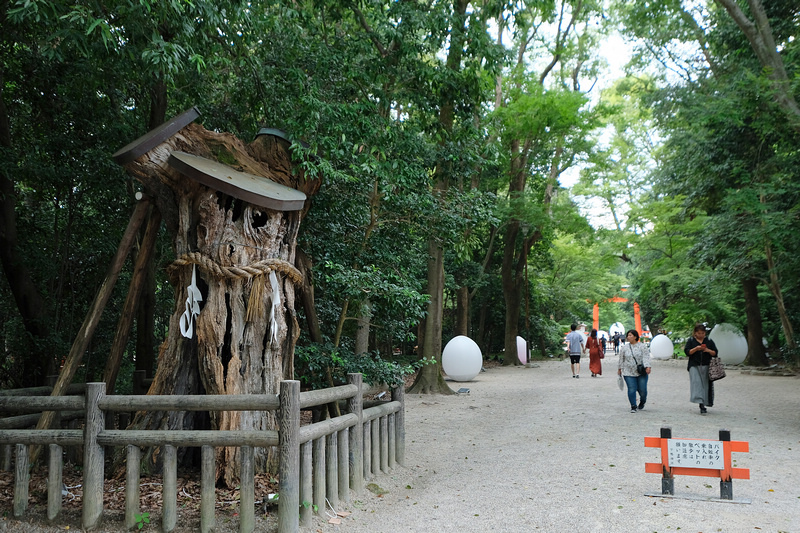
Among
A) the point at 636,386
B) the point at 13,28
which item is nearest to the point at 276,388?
the point at 13,28

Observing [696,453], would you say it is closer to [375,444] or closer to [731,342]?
[375,444]

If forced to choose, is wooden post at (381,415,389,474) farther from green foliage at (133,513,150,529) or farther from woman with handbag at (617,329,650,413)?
woman with handbag at (617,329,650,413)

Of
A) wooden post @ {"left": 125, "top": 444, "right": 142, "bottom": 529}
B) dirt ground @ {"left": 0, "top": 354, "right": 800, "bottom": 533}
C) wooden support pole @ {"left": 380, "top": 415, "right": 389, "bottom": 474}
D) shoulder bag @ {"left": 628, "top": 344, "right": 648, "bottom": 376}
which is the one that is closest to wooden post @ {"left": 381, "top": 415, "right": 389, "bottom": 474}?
wooden support pole @ {"left": 380, "top": 415, "right": 389, "bottom": 474}

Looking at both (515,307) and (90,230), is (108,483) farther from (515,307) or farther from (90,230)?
(515,307)

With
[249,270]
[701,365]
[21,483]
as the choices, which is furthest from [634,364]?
[21,483]

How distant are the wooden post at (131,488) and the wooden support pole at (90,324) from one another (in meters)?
1.62

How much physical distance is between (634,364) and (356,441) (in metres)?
6.92

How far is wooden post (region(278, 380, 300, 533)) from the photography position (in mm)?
4371

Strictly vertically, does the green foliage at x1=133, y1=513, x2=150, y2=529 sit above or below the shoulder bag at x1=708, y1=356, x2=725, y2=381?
below

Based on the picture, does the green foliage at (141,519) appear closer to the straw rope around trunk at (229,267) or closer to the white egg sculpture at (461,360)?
the straw rope around trunk at (229,267)

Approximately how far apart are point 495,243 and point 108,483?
2207 centimetres

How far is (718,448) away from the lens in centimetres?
562

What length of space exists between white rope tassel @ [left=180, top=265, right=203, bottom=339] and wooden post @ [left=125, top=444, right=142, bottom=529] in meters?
1.29

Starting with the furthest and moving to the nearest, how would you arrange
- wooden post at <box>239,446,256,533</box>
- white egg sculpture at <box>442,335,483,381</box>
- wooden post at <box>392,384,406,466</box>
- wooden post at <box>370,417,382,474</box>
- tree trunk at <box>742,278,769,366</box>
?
tree trunk at <box>742,278,769,366</box> → white egg sculpture at <box>442,335,483,381</box> → wooden post at <box>392,384,406,466</box> → wooden post at <box>370,417,382,474</box> → wooden post at <box>239,446,256,533</box>
